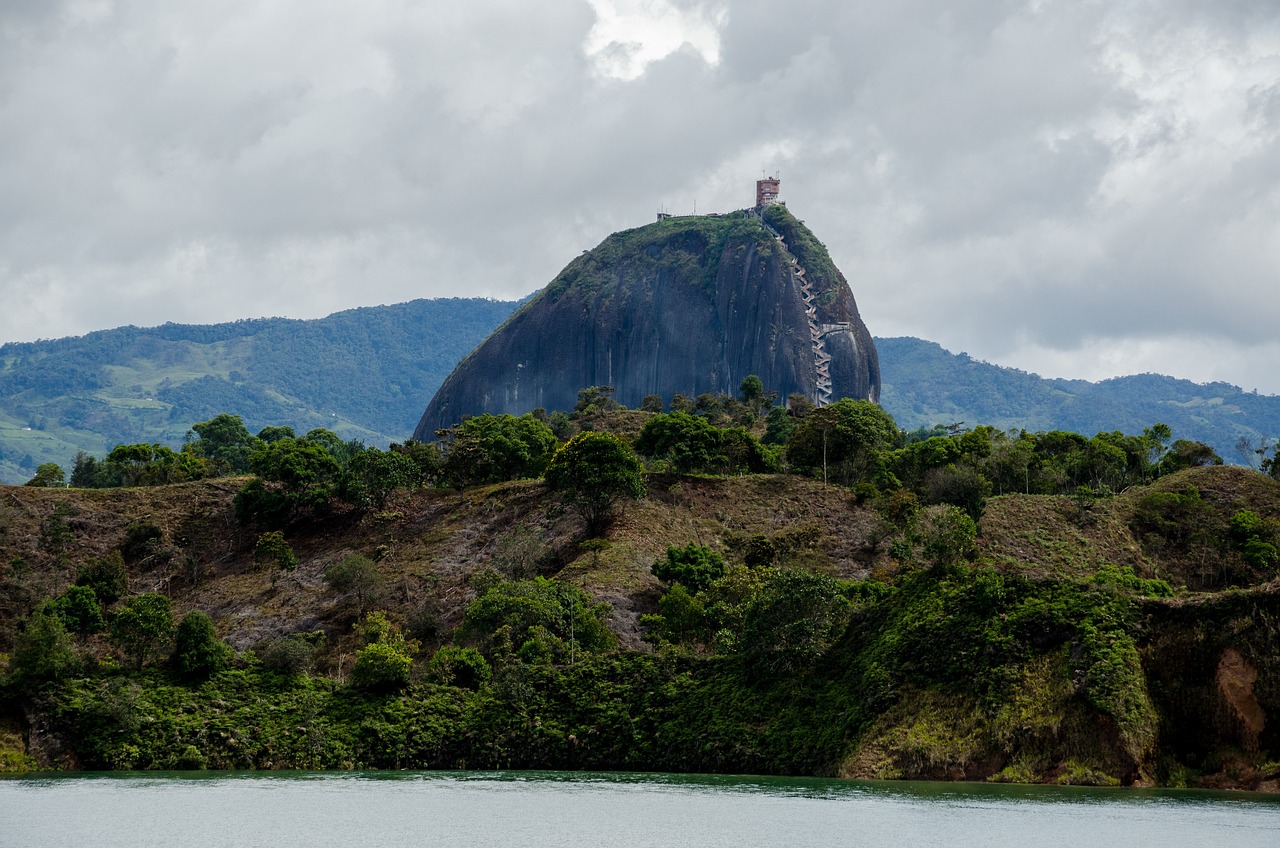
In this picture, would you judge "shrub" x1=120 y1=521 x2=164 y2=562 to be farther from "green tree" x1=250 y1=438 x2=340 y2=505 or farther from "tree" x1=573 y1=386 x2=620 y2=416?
"tree" x1=573 y1=386 x2=620 y2=416

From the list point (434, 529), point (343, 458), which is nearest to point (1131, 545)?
point (434, 529)

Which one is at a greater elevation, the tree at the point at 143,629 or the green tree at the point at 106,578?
the green tree at the point at 106,578

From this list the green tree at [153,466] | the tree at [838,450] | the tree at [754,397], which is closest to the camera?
the tree at [838,450]

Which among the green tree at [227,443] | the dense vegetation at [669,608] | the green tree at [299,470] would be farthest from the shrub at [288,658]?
the green tree at [227,443]

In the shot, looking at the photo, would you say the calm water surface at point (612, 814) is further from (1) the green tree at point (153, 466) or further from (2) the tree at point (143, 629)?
(1) the green tree at point (153, 466)

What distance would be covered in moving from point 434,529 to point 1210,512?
55212mm

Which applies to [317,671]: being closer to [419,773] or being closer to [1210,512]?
[419,773]

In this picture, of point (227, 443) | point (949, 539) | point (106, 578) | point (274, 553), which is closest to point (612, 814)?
point (949, 539)

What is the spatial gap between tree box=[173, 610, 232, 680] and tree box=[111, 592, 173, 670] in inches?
33.0

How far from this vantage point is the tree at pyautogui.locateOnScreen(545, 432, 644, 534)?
9575cm

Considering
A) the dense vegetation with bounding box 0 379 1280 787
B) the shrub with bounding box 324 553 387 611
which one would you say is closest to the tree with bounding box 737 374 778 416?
the dense vegetation with bounding box 0 379 1280 787

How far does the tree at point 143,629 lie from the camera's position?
69.4 meters

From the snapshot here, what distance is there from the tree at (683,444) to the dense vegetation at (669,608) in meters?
0.27

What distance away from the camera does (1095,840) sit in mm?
41156
